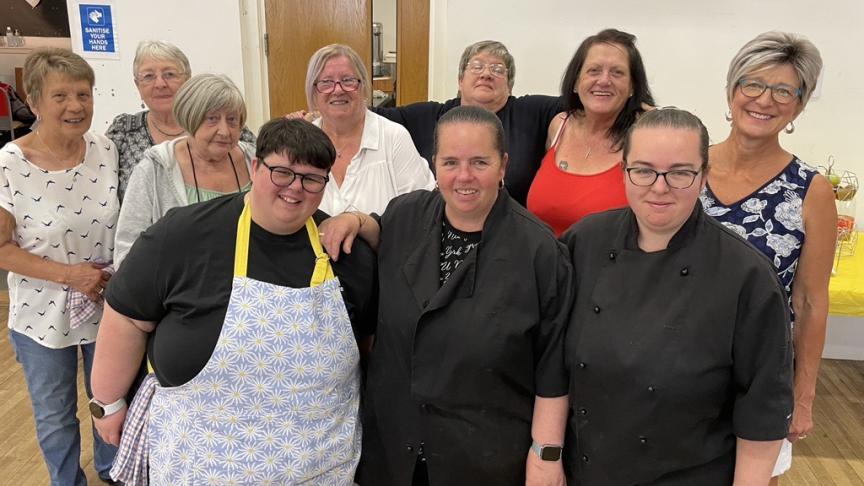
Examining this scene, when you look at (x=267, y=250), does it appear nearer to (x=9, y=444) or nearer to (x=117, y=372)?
(x=117, y=372)

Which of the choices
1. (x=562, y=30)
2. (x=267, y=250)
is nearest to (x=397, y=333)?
(x=267, y=250)

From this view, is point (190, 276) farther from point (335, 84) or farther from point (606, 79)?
point (606, 79)

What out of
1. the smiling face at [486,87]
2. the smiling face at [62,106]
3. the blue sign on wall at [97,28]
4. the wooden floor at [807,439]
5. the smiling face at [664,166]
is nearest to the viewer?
the smiling face at [664,166]

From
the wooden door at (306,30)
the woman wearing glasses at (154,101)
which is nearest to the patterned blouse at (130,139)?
the woman wearing glasses at (154,101)

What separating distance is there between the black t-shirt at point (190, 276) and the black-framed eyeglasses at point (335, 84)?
736 millimetres

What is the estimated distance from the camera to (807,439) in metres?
3.09

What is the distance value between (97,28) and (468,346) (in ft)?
12.3

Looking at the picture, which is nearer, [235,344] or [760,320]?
[760,320]

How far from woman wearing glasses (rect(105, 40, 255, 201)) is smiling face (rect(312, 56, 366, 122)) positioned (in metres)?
0.33

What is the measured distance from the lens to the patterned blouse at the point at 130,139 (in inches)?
85.9

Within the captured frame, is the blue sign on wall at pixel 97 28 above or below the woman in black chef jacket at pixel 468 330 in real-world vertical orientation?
above

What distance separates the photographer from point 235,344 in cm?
143

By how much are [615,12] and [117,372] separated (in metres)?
3.37

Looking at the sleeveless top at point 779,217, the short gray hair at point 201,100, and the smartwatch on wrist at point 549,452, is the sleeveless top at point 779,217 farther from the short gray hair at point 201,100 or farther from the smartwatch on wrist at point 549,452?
the short gray hair at point 201,100
